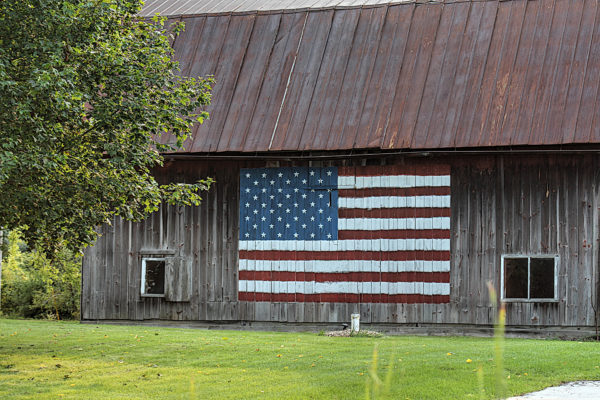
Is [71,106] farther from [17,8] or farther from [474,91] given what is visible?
[474,91]

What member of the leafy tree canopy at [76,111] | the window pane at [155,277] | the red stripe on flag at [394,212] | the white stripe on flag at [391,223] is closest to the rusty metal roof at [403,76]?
the red stripe on flag at [394,212]

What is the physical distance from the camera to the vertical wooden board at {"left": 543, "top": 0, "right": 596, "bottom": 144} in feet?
57.5

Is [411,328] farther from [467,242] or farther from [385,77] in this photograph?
[385,77]

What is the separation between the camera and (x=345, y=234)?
62.6 ft

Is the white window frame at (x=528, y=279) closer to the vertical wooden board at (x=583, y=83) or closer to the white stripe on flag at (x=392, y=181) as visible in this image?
the white stripe on flag at (x=392, y=181)

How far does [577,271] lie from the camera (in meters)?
17.6

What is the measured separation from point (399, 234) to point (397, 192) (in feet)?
3.22

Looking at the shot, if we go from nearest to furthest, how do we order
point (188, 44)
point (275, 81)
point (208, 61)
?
point (275, 81), point (208, 61), point (188, 44)

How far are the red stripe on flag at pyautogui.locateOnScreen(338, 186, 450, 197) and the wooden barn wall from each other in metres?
0.31

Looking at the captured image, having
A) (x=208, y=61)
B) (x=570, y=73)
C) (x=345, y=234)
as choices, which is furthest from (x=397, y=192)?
(x=208, y=61)

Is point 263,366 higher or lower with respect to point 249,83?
lower

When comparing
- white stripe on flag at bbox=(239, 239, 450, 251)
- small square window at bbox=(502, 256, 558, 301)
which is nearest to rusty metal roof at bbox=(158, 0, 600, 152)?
white stripe on flag at bbox=(239, 239, 450, 251)

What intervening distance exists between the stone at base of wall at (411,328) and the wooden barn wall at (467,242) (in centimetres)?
14

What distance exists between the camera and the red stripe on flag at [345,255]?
18500 millimetres
